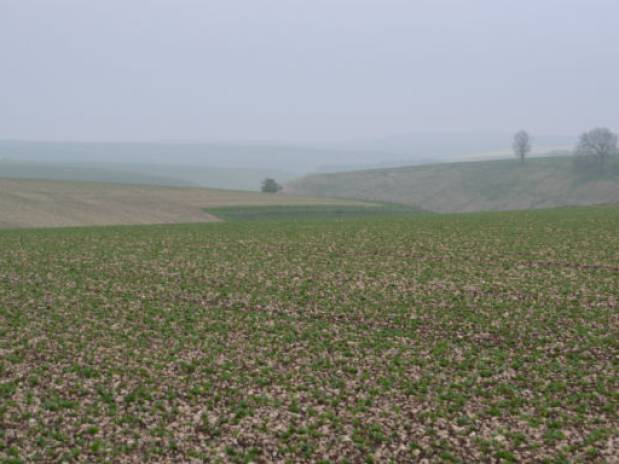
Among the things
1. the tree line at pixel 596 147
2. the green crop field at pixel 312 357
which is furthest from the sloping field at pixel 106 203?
the tree line at pixel 596 147

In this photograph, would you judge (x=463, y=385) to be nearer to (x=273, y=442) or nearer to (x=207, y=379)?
(x=273, y=442)

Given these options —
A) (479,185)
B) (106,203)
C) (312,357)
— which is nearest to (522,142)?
(479,185)

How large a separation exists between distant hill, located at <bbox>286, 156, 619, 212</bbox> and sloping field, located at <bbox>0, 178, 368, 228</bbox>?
130 ft

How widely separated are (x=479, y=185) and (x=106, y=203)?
78463 millimetres

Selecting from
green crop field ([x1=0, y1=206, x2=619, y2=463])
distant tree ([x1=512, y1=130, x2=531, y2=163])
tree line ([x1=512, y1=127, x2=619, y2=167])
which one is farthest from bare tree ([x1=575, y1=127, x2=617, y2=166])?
green crop field ([x1=0, y1=206, x2=619, y2=463])

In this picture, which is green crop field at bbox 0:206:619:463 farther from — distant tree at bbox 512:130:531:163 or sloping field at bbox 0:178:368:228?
distant tree at bbox 512:130:531:163

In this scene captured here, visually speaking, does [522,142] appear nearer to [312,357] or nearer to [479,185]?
[479,185]

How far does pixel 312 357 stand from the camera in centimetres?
1430

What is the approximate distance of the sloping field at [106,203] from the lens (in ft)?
165

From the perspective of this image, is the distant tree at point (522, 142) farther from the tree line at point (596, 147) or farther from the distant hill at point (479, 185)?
the tree line at point (596, 147)

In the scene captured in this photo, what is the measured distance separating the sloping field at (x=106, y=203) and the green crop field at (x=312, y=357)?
25.5 meters

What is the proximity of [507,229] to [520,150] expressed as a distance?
336 feet

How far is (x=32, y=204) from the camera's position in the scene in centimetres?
5600

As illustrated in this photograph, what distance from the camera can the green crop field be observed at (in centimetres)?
1029
